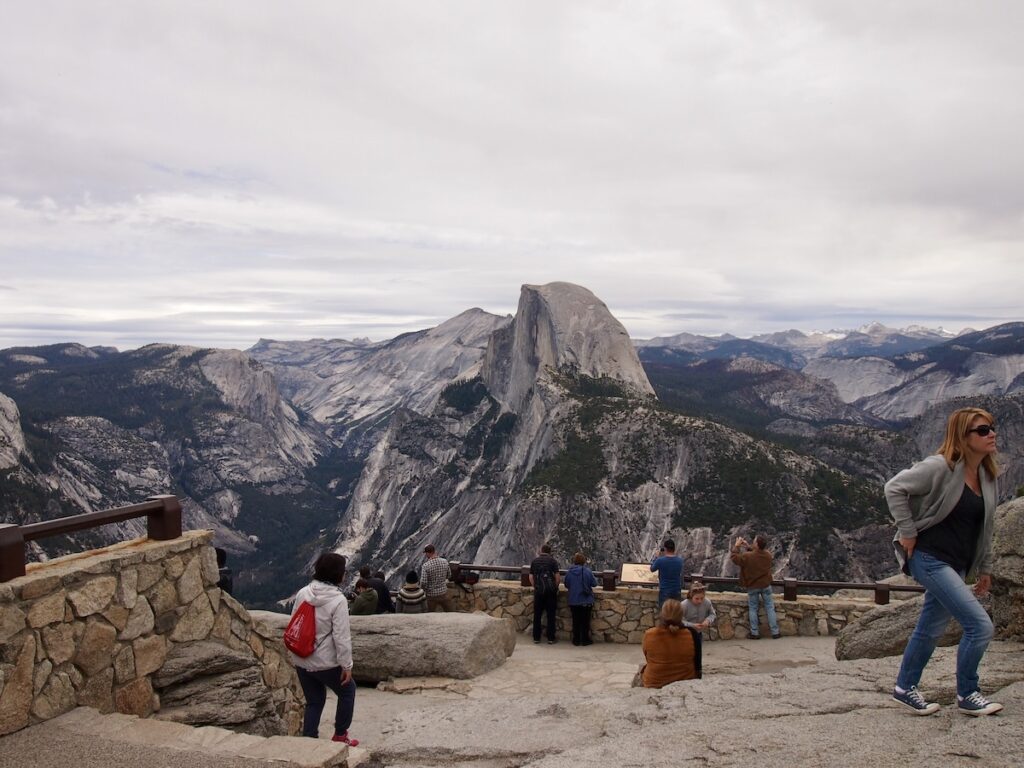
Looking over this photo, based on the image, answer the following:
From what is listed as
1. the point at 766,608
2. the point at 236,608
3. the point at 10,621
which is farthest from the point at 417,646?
the point at 766,608

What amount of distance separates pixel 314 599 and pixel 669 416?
248 ft

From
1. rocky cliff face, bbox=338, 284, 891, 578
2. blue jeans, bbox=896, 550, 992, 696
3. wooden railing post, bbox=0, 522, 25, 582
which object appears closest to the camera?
blue jeans, bbox=896, 550, 992, 696

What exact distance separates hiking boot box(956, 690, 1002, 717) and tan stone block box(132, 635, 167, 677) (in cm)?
648

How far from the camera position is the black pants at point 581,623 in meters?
13.1

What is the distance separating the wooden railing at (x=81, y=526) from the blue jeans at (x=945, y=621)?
6.14m

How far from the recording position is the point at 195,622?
22.4 feet

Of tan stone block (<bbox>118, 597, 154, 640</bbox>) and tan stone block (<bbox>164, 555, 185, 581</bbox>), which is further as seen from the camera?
tan stone block (<bbox>164, 555, 185, 581</bbox>)

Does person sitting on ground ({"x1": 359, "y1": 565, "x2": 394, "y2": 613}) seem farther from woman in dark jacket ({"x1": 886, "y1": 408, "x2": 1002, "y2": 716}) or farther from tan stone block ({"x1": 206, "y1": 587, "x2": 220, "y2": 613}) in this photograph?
woman in dark jacket ({"x1": 886, "y1": 408, "x2": 1002, "y2": 716})

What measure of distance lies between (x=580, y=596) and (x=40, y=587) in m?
9.22

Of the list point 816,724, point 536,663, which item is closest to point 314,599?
point 816,724

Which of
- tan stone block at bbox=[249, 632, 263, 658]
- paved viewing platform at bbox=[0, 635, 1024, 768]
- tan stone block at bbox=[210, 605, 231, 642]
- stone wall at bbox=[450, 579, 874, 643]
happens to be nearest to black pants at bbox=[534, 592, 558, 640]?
stone wall at bbox=[450, 579, 874, 643]

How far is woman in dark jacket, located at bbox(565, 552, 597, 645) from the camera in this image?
12883 millimetres

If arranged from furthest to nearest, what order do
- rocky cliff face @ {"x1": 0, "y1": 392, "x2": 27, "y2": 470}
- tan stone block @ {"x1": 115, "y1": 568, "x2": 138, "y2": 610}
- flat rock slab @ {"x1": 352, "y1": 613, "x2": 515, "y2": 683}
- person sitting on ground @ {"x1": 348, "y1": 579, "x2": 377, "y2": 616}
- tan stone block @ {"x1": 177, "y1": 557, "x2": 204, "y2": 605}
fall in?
rocky cliff face @ {"x1": 0, "y1": 392, "x2": 27, "y2": 470} < person sitting on ground @ {"x1": 348, "y1": 579, "x2": 377, "y2": 616} < flat rock slab @ {"x1": 352, "y1": 613, "x2": 515, "y2": 683} < tan stone block @ {"x1": 177, "y1": 557, "x2": 204, "y2": 605} < tan stone block @ {"x1": 115, "y1": 568, "x2": 138, "y2": 610}

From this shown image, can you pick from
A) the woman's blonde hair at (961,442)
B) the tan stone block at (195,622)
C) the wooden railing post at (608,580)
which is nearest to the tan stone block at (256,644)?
the tan stone block at (195,622)
